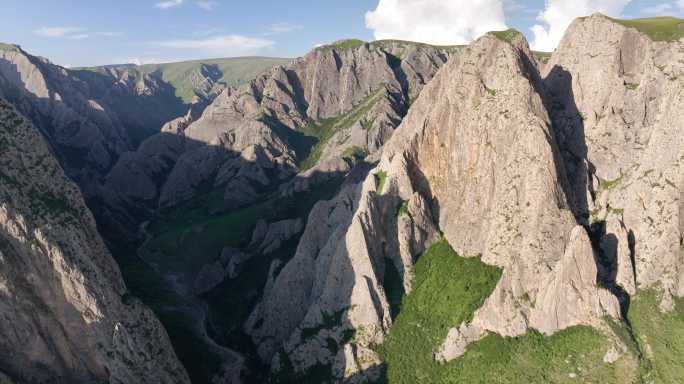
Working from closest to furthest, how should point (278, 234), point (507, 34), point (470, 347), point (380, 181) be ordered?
point (470, 347) → point (380, 181) → point (507, 34) → point (278, 234)

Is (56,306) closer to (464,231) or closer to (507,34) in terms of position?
(464,231)

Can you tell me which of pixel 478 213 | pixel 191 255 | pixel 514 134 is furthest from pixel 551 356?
pixel 191 255

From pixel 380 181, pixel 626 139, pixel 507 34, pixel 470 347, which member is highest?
pixel 507 34

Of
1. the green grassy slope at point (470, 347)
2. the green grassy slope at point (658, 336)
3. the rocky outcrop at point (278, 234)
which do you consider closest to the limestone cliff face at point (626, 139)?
the green grassy slope at point (658, 336)

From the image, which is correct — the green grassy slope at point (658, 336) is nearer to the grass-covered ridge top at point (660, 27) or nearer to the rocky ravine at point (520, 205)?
the rocky ravine at point (520, 205)

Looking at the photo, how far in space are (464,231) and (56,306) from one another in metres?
59.9

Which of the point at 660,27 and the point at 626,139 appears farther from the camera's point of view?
the point at 660,27

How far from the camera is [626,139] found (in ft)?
227

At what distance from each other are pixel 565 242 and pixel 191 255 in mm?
114106

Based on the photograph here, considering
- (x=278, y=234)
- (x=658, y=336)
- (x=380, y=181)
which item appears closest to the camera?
(x=658, y=336)

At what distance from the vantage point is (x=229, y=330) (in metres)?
94.8

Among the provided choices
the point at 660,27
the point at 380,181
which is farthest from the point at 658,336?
the point at 660,27

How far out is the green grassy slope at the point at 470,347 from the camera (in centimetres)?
5353

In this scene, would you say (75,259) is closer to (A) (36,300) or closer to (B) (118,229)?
(A) (36,300)
